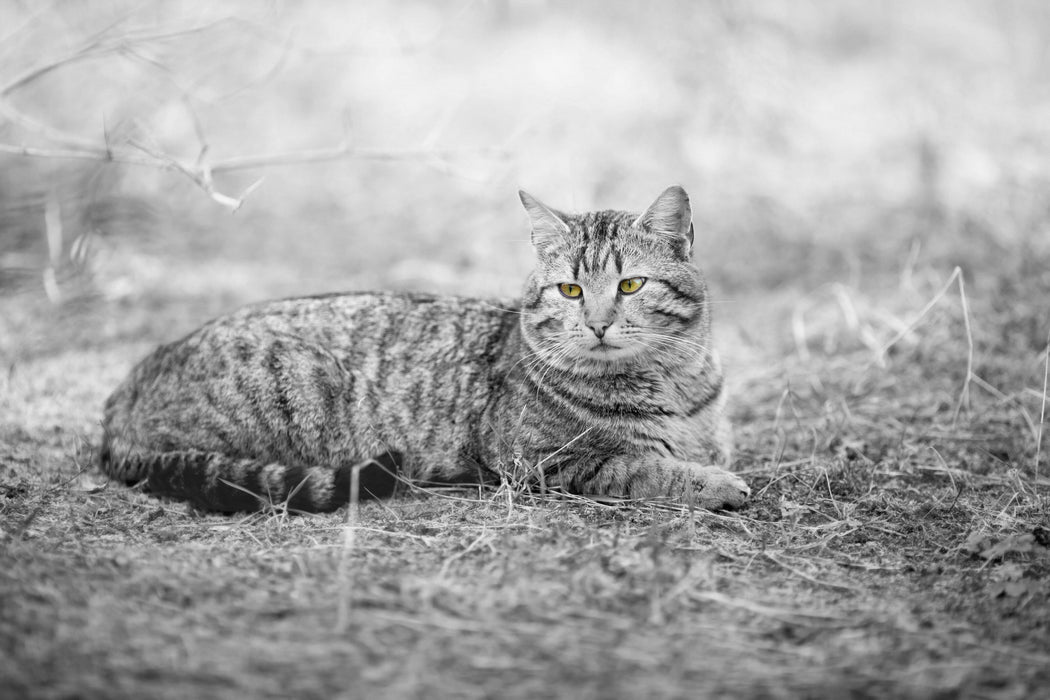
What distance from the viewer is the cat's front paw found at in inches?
144

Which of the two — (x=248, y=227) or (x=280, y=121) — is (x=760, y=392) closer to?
(x=248, y=227)

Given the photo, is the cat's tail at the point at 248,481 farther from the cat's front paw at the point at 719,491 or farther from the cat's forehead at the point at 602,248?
the cat's front paw at the point at 719,491

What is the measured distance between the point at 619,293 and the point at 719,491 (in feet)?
3.13

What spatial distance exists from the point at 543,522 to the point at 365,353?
138 cm

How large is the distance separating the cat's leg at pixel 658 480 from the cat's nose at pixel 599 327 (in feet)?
1.77

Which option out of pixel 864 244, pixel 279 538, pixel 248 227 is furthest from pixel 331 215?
pixel 279 538

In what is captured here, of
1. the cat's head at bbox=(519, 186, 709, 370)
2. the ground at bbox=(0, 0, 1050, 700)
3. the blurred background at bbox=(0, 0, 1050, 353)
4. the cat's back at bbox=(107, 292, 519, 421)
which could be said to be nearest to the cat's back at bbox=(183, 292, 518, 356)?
the cat's back at bbox=(107, 292, 519, 421)

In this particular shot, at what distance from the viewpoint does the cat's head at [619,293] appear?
388 cm

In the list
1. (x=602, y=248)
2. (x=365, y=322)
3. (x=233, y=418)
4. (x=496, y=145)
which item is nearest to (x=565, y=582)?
(x=602, y=248)

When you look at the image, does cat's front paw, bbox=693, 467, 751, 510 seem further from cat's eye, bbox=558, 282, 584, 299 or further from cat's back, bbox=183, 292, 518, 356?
cat's back, bbox=183, 292, 518, 356

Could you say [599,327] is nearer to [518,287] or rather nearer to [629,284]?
[629,284]

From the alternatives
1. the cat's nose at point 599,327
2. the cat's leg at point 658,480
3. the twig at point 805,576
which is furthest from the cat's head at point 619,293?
the twig at point 805,576

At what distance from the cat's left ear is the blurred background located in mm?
1440

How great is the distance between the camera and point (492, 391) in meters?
4.27
